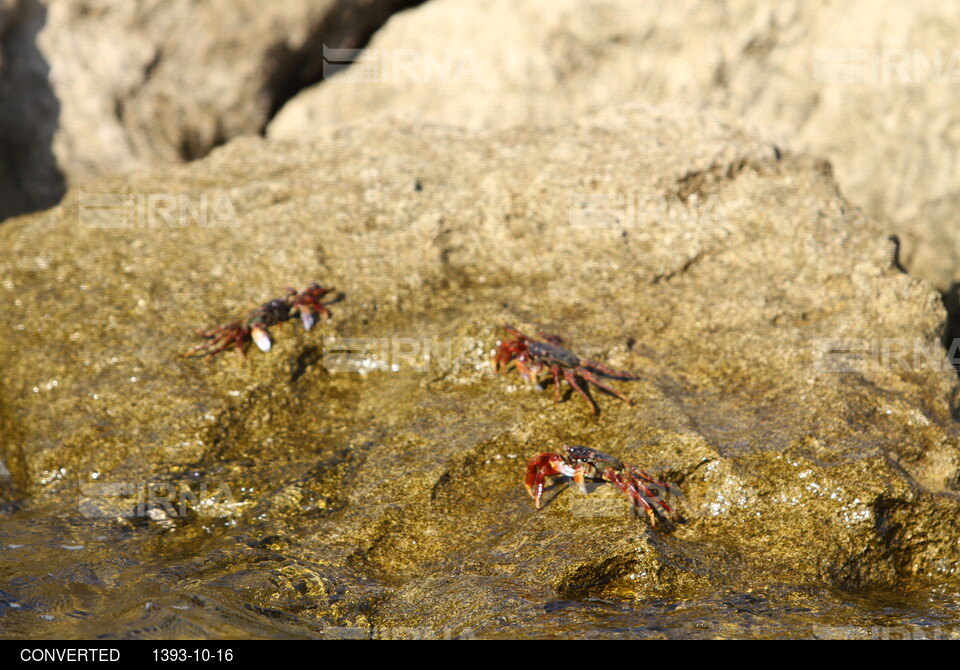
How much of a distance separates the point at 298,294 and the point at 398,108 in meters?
2.57

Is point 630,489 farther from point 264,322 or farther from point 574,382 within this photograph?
point 264,322

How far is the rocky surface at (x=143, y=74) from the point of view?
7402 millimetres

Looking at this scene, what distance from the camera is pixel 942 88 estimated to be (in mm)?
6629

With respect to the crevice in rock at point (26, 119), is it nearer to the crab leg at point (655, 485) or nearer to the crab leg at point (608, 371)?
the crab leg at point (608, 371)

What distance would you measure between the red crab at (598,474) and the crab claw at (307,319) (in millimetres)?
1923

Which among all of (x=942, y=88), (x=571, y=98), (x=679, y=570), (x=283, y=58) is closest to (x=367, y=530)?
(x=679, y=570)

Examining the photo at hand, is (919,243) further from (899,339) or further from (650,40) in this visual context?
(650,40)

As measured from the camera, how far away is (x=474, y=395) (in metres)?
5.12

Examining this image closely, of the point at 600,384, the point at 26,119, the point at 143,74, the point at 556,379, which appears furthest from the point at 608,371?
the point at 26,119

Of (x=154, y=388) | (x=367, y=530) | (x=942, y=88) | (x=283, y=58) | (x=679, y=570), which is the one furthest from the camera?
(x=283, y=58)

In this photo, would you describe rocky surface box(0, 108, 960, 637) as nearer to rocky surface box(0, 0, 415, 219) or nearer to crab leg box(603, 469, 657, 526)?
crab leg box(603, 469, 657, 526)

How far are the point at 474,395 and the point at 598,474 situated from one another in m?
1.11

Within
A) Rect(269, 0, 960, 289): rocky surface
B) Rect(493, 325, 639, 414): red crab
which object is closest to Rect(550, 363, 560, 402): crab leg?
Rect(493, 325, 639, 414): red crab

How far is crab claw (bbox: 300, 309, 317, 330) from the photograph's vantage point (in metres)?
5.50
